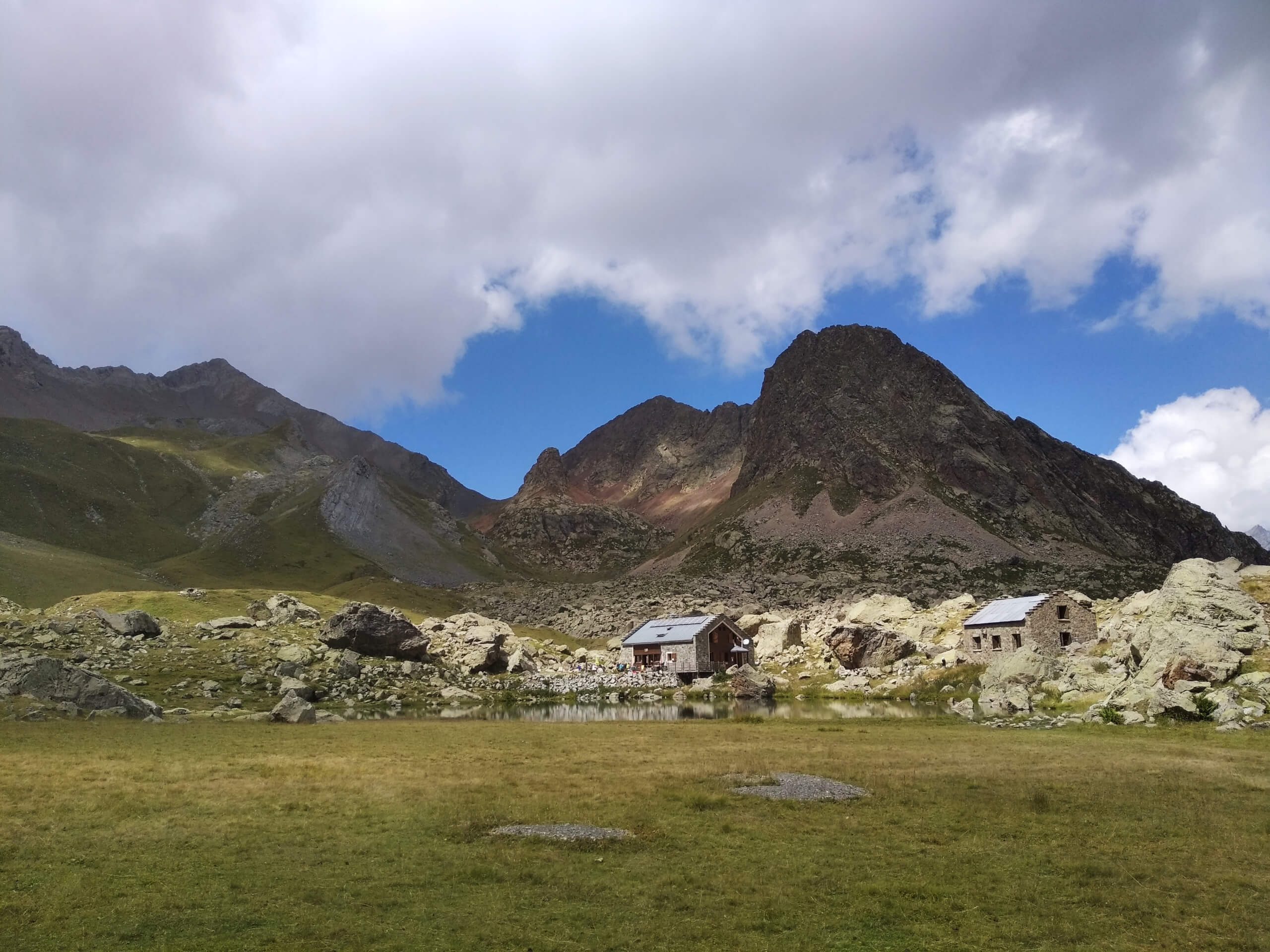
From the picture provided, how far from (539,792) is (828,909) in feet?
39.7

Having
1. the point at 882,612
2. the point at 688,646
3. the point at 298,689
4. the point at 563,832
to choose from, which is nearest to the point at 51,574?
the point at 298,689

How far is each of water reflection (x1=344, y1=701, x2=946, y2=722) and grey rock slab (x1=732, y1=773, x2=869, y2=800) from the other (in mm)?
24821

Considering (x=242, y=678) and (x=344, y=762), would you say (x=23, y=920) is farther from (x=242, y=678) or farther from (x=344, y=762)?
(x=242, y=678)

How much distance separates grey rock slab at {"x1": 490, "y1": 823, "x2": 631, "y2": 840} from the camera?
61.7 feet

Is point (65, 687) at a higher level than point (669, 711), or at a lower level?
higher

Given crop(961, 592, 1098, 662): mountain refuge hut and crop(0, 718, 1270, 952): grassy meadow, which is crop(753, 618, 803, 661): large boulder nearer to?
crop(961, 592, 1098, 662): mountain refuge hut

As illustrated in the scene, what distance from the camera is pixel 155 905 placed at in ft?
45.1

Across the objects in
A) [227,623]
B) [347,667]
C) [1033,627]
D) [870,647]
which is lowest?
[347,667]

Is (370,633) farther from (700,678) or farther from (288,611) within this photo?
(700,678)

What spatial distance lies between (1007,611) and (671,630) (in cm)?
3726

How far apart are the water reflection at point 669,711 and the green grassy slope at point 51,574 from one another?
70578 mm

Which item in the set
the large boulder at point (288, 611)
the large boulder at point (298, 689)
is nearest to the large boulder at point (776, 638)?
the large boulder at point (288, 611)

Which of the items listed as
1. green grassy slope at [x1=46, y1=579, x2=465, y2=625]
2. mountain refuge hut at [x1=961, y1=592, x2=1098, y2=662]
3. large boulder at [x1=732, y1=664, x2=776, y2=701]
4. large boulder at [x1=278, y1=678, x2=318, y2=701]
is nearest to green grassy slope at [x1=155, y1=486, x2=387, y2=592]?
green grassy slope at [x1=46, y1=579, x2=465, y2=625]

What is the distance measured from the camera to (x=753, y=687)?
70.4 m
